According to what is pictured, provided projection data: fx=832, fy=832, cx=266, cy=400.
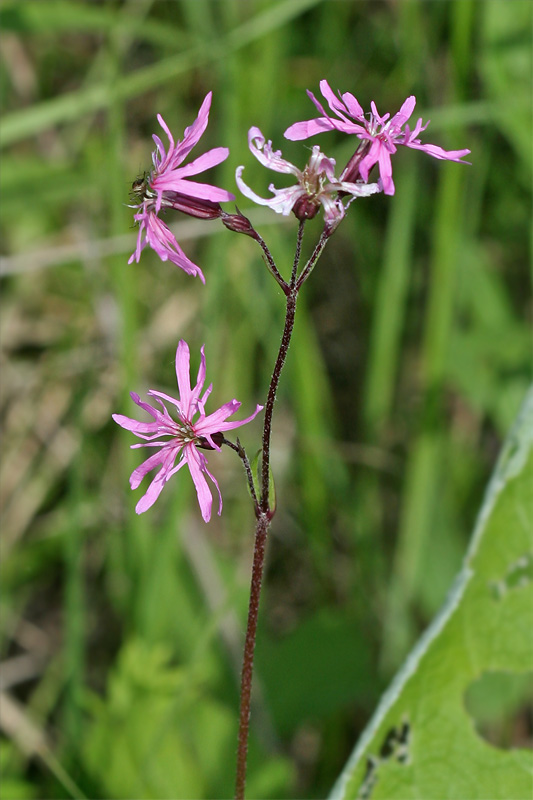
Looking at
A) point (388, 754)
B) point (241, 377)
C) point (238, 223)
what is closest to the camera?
point (238, 223)

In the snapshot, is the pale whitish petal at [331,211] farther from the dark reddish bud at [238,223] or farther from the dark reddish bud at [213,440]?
the dark reddish bud at [213,440]

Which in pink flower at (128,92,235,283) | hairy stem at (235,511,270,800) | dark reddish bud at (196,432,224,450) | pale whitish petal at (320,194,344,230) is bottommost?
hairy stem at (235,511,270,800)

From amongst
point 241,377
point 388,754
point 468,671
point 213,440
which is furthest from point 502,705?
point 213,440

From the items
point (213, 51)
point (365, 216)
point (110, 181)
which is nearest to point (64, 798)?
point (110, 181)

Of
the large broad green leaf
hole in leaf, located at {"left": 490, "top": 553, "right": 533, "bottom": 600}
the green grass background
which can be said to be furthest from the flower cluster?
the green grass background

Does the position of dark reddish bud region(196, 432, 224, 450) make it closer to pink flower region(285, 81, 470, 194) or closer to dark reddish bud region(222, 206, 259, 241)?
dark reddish bud region(222, 206, 259, 241)

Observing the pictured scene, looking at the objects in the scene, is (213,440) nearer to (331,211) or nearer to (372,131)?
(331,211)
